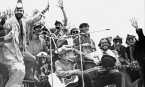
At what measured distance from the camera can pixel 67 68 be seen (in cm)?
1055

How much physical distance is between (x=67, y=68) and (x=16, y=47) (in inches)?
Result: 67.5

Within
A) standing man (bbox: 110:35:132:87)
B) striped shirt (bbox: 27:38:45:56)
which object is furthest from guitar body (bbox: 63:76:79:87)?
standing man (bbox: 110:35:132:87)

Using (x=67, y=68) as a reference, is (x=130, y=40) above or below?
above

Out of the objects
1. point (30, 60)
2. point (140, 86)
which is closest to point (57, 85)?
point (30, 60)

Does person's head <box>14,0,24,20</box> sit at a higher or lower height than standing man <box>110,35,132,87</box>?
higher

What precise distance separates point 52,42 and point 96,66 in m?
1.46

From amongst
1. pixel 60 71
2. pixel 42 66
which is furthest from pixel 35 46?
pixel 60 71

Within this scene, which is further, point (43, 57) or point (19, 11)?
point (43, 57)

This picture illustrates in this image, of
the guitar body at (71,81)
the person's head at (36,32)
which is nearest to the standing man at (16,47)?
the person's head at (36,32)

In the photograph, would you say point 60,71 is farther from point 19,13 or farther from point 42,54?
point 19,13

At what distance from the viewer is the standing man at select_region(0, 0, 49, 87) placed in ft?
30.2

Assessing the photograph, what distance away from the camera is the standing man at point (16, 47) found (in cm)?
920

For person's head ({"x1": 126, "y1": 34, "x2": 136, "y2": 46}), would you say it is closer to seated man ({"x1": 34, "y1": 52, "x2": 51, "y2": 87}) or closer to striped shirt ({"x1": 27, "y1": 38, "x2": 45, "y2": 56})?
seated man ({"x1": 34, "y1": 52, "x2": 51, "y2": 87})

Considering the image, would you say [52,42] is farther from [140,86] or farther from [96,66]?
[140,86]
